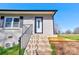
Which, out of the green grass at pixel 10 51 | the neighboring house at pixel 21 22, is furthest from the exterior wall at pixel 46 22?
the green grass at pixel 10 51

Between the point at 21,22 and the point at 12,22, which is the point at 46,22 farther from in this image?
the point at 12,22

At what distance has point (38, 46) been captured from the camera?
559 cm

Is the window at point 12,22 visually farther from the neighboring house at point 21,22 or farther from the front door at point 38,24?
the front door at point 38,24

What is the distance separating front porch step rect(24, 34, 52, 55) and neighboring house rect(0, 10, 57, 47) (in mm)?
114

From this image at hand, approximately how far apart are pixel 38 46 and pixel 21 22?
552mm

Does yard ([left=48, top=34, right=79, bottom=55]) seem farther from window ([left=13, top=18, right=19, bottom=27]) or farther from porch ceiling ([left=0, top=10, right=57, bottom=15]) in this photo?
window ([left=13, top=18, right=19, bottom=27])

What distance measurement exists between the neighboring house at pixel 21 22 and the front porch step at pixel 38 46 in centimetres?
11

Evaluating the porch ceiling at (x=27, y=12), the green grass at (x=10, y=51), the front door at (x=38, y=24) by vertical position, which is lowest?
the green grass at (x=10, y=51)

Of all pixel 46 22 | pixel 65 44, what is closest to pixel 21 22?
pixel 46 22

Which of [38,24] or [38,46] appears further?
[38,24]

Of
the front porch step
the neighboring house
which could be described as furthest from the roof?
the front porch step

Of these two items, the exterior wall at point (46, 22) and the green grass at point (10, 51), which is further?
the exterior wall at point (46, 22)

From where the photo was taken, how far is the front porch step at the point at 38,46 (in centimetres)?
550

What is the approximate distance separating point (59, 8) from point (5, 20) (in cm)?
103
